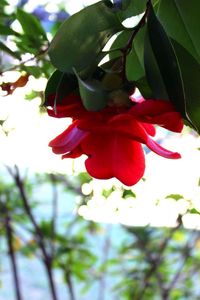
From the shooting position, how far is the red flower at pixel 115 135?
417 mm

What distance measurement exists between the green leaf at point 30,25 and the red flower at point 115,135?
372 millimetres

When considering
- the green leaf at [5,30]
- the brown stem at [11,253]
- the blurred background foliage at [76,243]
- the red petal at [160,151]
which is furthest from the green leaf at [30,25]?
the brown stem at [11,253]

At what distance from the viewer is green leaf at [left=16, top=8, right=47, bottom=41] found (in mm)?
805

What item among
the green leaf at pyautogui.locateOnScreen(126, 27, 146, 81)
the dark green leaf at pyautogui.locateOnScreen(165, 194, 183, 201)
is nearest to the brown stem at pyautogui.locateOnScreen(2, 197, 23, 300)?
the dark green leaf at pyautogui.locateOnScreen(165, 194, 183, 201)

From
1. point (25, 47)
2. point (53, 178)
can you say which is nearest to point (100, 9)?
point (25, 47)

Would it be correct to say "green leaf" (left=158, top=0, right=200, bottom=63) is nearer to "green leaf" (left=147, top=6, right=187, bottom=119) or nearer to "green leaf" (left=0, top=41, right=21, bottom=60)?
"green leaf" (left=147, top=6, right=187, bottom=119)

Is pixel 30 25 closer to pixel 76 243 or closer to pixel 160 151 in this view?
pixel 160 151

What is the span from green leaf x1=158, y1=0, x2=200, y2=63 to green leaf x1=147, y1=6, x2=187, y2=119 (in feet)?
0.28

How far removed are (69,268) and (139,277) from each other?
25 cm

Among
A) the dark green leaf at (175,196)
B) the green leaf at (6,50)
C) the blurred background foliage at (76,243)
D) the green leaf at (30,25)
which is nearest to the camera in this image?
the green leaf at (6,50)

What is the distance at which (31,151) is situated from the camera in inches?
36.9

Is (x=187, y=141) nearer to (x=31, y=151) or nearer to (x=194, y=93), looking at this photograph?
(x=31, y=151)

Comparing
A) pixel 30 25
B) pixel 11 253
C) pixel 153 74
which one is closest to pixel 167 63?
pixel 153 74

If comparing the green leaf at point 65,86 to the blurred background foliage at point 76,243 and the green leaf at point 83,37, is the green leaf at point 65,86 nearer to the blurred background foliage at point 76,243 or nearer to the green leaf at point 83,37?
the green leaf at point 83,37
